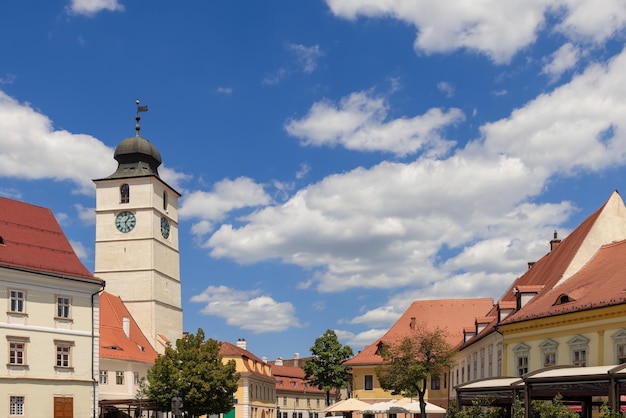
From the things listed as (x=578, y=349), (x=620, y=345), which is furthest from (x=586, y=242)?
(x=620, y=345)

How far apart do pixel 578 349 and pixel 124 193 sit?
185 ft

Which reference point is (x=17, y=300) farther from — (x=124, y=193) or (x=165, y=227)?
(x=165, y=227)

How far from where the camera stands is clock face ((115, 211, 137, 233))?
78.3 metres

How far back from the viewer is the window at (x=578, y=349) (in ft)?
104

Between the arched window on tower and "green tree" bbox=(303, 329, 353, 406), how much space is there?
23914mm

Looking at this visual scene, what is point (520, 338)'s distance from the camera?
36.5 m

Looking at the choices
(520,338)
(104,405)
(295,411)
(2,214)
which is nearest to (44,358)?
(2,214)

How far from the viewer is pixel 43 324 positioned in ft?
130

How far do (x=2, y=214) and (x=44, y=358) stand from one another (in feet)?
27.2

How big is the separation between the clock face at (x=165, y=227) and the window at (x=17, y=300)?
41.3m

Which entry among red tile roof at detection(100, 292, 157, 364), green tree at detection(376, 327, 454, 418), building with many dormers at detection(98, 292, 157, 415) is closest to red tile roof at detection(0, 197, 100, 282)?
building with many dormers at detection(98, 292, 157, 415)

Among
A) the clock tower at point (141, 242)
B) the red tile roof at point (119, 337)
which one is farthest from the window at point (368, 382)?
the red tile roof at point (119, 337)

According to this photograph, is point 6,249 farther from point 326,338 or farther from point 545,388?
point 326,338

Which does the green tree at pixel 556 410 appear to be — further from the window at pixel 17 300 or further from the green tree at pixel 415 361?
the window at pixel 17 300
